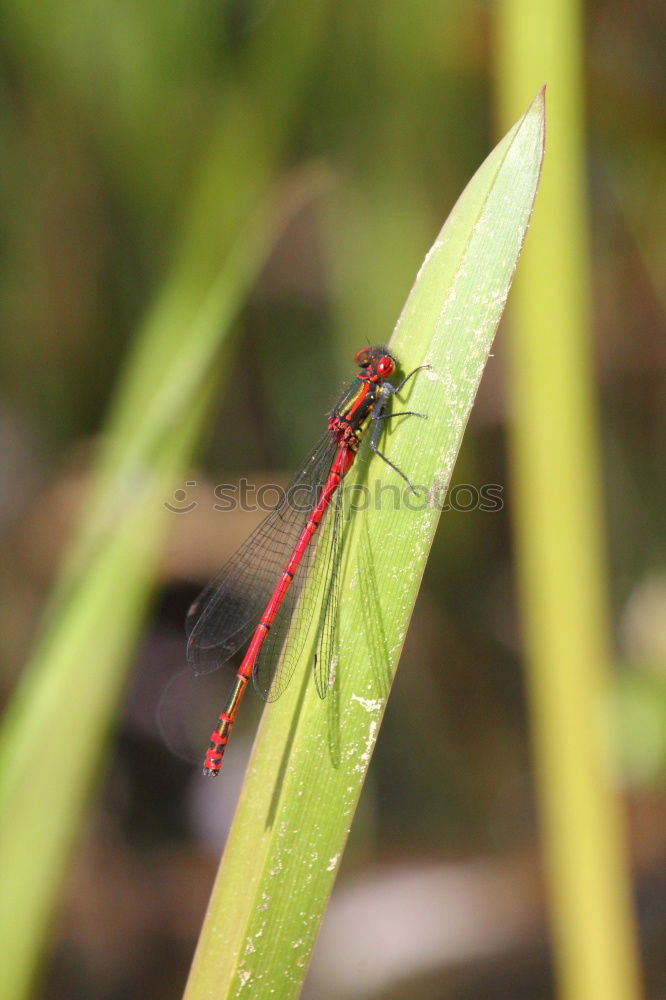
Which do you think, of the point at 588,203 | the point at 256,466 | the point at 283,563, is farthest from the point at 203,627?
the point at 588,203

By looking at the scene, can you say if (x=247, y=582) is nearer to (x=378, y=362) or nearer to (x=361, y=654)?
(x=378, y=362)

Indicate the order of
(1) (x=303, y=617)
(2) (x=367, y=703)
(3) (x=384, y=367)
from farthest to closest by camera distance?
(3) (x=384, y=367), (1) (x=303, y=617), (2) (x=367, y=703)

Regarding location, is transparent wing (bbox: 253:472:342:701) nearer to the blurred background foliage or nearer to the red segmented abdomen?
the red segmented abdomen

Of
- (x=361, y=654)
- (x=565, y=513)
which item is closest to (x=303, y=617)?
(x=361, y=654)

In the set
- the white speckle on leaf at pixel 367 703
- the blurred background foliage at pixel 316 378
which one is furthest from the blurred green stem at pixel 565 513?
the blurred background foliage at pixel 316 378

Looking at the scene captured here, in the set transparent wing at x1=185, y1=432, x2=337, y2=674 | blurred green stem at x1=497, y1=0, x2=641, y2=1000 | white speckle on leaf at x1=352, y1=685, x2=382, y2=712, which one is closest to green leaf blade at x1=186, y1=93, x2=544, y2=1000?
white speckle on leaf at x1=352, y1=685, x2=382, y2=712

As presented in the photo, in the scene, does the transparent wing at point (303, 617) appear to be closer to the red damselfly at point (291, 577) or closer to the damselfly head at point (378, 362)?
the red damselfly at point (291, 577)

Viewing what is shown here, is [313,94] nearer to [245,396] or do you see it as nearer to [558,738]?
[245,396]
